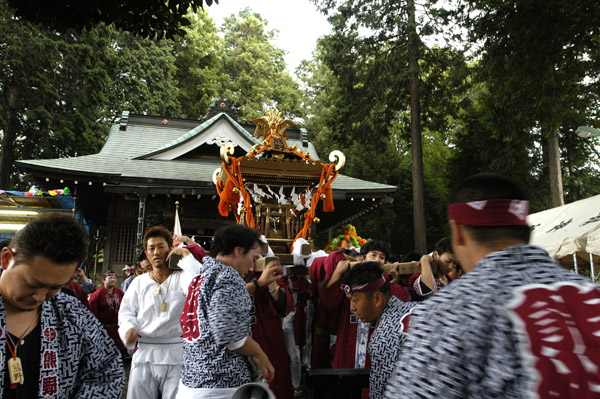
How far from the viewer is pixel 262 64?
32.4 meters

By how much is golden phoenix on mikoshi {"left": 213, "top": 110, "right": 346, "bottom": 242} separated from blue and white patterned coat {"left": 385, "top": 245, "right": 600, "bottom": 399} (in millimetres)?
4283

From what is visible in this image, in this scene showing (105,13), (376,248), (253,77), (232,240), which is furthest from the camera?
(253,77)

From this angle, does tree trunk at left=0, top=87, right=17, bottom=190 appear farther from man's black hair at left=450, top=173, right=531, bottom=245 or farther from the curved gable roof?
man's black hair at left=450, top=173, right=531, bottom=245

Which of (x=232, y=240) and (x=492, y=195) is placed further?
(x=232, y=240)

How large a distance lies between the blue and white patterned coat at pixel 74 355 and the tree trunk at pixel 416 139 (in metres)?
14.0

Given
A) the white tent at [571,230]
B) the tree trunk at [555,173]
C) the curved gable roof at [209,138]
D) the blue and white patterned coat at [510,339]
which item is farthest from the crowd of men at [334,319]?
the tree trunk at [555,173]

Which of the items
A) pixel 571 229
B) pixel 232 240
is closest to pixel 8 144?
pixel 232 240

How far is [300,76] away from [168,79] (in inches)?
A: 530

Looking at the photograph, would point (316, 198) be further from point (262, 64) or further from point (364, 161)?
point (262, 64)

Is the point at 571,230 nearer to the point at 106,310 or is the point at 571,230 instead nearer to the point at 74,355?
the point at 106,310

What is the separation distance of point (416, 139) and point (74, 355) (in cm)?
1575

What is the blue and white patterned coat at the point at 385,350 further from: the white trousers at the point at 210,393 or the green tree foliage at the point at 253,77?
the green tree foliage at the point at 253,77

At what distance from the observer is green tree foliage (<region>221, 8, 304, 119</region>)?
30531 mm

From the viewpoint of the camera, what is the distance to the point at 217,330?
2.63 m
